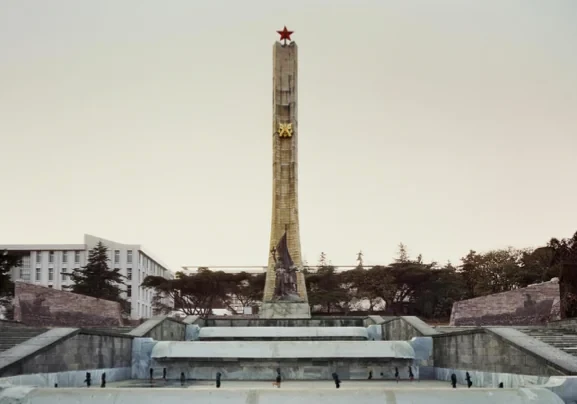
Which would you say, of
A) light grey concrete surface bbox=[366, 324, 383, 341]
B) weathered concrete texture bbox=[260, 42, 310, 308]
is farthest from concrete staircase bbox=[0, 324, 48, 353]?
weathered concrete texture bbox=[260, 42, 310, 308]

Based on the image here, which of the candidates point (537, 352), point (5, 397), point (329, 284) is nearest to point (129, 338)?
point (5, 397)

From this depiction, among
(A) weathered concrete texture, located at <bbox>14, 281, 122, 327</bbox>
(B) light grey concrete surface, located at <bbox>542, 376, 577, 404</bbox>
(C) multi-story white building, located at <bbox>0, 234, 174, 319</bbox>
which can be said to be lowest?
(B) light grey concrete surface, located at <bbox>542, 376, 577, 404</bbox>

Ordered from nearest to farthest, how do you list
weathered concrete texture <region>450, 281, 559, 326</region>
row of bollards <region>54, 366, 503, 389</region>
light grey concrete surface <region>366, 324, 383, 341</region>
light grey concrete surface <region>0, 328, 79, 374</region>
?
1. light grey concrete surface <region>0, 328, 79, 374</region>
2. row of bollards <region>54, 366, 503, 389</region>
3. light grey concrete surface <region>366, 324, 383, 341</region>
4. weathered concrete texture <region>450, 281, 559, 326</region>

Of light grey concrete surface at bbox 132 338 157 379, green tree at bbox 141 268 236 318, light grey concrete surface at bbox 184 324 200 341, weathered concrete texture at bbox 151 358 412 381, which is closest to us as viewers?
weathered concrete texture at bbox 151 358 412 381

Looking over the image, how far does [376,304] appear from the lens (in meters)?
53.2

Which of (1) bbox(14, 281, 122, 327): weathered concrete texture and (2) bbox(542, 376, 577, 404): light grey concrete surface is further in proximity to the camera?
(1) bbox(14, 281, 122, 327): weathered concrete texture

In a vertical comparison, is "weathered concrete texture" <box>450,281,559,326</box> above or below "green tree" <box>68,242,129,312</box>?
below

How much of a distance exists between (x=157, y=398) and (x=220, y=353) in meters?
6.52

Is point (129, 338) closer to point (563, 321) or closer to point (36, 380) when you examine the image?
point (36, 380)

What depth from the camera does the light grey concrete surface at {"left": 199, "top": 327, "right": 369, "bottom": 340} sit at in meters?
18.1

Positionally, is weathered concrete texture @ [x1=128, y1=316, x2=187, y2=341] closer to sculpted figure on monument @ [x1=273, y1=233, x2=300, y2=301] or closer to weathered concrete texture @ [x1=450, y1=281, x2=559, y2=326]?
weathered concrete texture @ [x1=450, y1=281, x2=559, y2=326]

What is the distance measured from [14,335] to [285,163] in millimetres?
22018

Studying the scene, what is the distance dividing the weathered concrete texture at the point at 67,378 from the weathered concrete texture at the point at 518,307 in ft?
43.7

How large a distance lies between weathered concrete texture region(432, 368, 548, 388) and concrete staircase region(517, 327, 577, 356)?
4.23 feet
